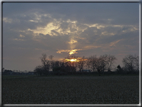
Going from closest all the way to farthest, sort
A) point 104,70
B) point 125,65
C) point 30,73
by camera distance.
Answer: point 125,65, point 104,70, point 30,73

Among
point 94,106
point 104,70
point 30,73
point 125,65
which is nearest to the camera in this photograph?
point 94,106

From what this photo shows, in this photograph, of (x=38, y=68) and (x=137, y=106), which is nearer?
(x=137, y=106)

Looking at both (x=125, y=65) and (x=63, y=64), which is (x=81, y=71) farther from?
(x=125, y=65)

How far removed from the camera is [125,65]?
2069 inches

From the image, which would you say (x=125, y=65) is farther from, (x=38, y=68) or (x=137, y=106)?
(x=137, y=106)

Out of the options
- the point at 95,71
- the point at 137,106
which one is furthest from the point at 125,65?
the point at 137,106

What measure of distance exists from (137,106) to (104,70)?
48841mm

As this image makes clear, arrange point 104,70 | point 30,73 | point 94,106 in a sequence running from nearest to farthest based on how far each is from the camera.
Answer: point 94,106
point 104,70
point 30,73

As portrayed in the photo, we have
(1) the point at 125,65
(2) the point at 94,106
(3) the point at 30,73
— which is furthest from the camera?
(3) the point at 30,73

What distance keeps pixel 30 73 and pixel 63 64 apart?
43.4 ft

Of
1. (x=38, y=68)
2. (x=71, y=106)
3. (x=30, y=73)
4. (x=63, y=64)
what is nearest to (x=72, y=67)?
(x=63, y=64)

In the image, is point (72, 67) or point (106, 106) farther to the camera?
point (72, 67)

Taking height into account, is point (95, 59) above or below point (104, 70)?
above

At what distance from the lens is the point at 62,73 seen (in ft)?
186
